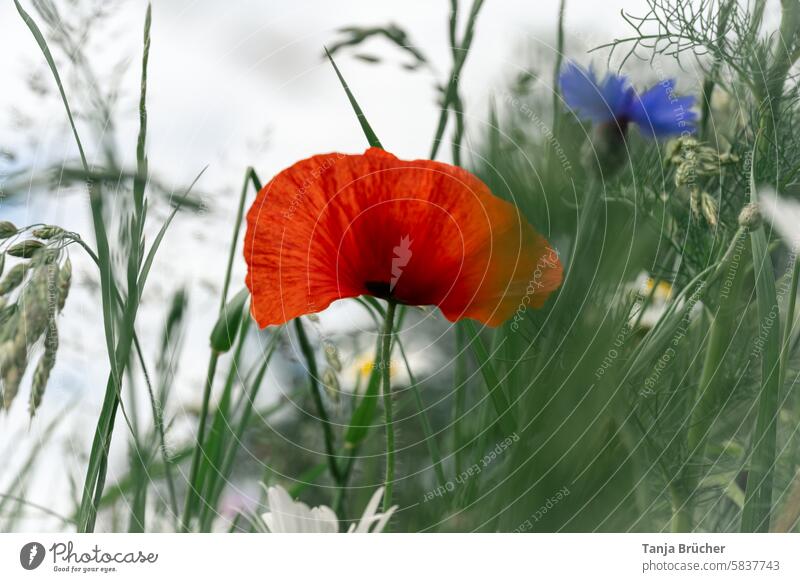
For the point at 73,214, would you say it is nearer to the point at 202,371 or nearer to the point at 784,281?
the point at 202,371

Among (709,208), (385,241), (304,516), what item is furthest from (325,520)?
(709,208)

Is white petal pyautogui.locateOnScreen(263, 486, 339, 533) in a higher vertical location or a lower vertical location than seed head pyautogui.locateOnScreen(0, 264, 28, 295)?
lower

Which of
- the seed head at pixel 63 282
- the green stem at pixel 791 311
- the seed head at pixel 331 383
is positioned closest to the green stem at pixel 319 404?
the seed head at pixel 331 383

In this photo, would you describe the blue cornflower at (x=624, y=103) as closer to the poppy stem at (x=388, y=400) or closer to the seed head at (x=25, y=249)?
the poppy stem at (x=388, y=400)

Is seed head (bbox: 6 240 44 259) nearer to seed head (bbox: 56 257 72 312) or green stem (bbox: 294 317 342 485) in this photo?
seed head (bbox: 56 257 72 312)

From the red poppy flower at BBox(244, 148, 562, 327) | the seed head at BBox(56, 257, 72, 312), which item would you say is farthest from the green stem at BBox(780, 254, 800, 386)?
the seed head at BBox(56, 257, 72, 312)
